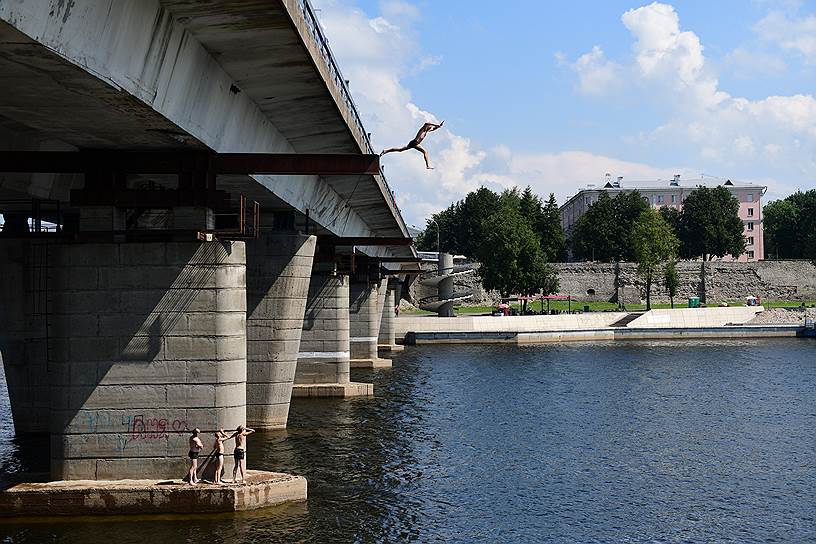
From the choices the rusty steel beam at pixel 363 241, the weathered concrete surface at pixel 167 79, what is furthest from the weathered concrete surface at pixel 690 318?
the weathered concrete surface at pixel 167 79

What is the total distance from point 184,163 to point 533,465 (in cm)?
1742

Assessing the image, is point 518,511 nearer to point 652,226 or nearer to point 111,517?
point 111,517

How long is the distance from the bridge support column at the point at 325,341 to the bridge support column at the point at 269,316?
572 inches

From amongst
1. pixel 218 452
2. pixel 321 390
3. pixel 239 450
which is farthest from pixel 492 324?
pixel 218 452

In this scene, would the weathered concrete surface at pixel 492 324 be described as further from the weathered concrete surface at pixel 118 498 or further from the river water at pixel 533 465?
the weathered concrete surface at pixel 118 498

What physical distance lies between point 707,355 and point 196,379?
241 feet

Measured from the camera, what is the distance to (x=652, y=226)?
160 m

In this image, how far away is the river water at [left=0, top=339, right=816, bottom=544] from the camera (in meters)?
26.4

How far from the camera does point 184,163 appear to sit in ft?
87.9

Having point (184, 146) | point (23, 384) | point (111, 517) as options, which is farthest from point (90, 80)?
point (23, 384)

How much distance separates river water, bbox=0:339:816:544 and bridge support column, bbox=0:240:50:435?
2.74 meters

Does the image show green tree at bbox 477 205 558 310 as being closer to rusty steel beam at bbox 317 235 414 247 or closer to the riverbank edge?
the riverbank edge

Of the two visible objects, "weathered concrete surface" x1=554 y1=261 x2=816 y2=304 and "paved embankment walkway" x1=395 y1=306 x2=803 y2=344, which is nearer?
"paved embankment walkway" x1=395 y1=306 x2=803 y2=344

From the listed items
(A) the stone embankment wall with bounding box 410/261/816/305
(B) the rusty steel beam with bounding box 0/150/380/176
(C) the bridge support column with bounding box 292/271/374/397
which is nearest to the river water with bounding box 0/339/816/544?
(C) the bridge support column with bounding box 292/271/374/397
